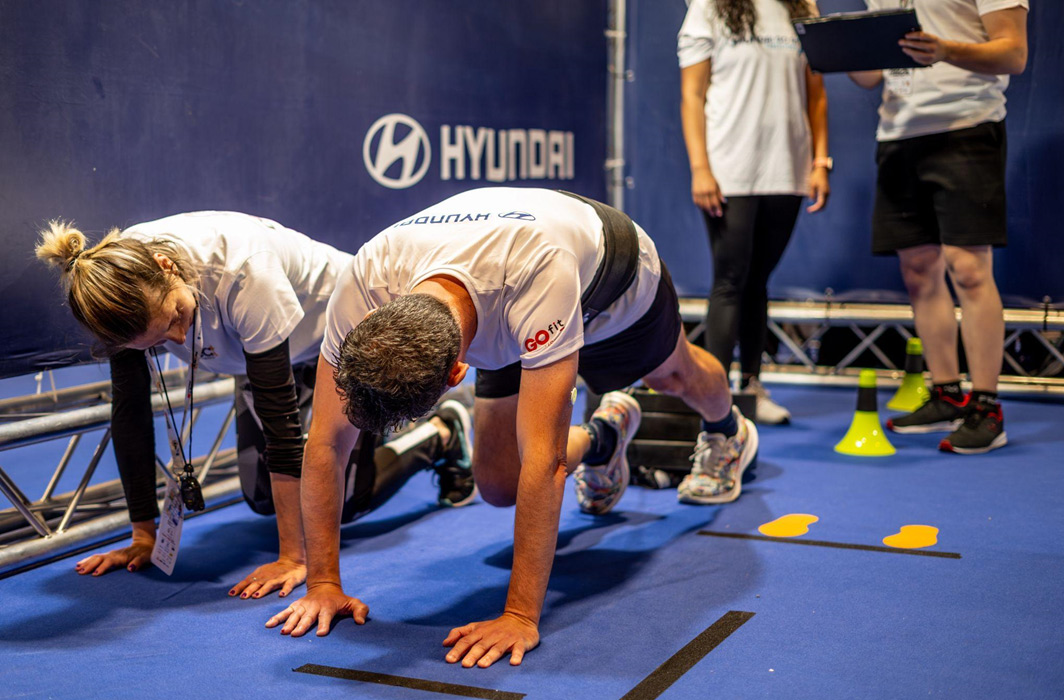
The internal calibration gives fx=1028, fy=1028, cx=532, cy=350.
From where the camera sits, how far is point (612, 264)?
2348 millimetres

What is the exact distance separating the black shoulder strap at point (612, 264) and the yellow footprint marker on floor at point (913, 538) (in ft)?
3.58

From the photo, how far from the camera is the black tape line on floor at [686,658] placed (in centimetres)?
195

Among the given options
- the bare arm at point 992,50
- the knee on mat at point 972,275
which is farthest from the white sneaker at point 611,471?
the bare arm at point 992,50

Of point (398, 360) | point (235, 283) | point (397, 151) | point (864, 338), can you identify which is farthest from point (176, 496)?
point (864, 338)

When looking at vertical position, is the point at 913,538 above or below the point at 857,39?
below

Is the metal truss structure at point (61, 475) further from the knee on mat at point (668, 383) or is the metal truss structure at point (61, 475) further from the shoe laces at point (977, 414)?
the shoe laces at point (977, 414)

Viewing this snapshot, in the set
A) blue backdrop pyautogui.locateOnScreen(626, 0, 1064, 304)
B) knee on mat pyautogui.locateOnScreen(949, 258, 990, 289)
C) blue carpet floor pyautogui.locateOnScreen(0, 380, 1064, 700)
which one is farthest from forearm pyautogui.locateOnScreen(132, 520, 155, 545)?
blue backdrop pyautogui.locateOnScreen(626, 0, 1064, 304)

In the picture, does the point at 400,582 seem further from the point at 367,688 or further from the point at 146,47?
the point at 146,47

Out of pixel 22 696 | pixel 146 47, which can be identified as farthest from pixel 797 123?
pixel 22 696

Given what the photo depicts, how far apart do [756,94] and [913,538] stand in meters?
1.98

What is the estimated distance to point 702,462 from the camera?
132 inches

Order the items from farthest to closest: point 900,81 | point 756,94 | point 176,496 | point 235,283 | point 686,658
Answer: point 756,94 < point 900,81 < point 176,496 < point 235,283 < point 686,658

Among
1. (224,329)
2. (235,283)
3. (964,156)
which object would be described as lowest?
(224,329)

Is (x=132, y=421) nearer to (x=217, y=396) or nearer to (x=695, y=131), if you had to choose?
(x=217, y=396)
